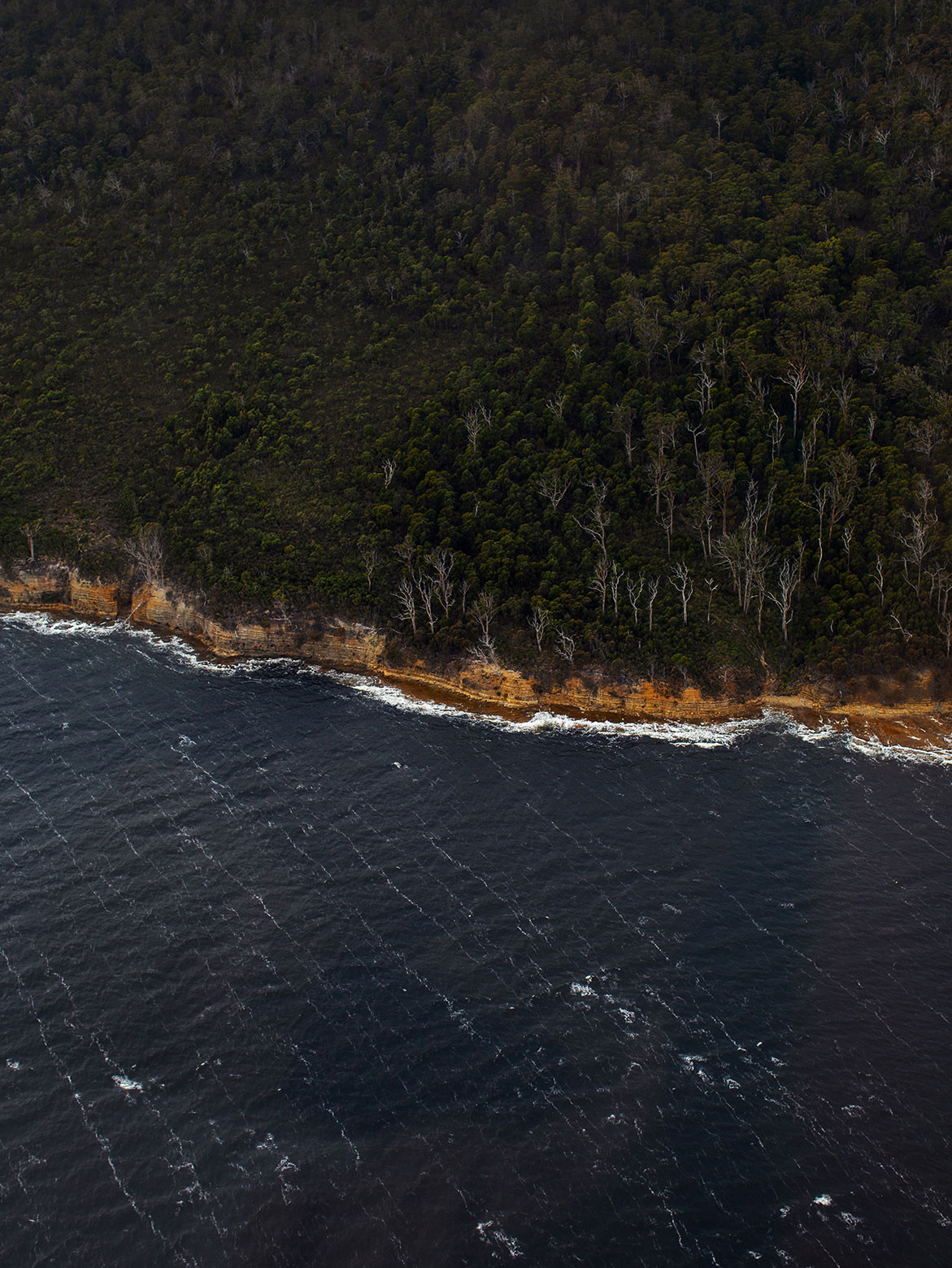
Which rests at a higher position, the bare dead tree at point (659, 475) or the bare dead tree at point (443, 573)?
the bare dead tree at point (659, 475)

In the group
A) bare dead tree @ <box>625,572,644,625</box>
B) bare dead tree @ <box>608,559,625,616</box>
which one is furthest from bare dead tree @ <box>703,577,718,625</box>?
bare dead tree @ <box>608,559,625,616</box>

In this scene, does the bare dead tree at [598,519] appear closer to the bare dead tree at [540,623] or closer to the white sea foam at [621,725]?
the bare dead tree at [540,623]

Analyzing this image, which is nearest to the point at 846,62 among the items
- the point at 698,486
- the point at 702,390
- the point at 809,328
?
the point at 809,328

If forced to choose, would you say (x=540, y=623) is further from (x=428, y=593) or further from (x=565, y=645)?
(x=428, y=593)

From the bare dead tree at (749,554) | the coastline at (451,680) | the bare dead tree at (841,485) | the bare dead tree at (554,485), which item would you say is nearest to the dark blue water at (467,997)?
the coastline at (451,680)

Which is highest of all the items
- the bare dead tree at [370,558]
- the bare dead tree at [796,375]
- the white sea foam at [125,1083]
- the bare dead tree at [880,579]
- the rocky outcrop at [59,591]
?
the bare dead tree at [796,375]

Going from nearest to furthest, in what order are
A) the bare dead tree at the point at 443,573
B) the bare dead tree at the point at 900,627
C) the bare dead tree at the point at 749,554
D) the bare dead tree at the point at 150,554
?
the bare dead tree at the point at 900,627 → the bare dead tree at the point at 749,554 → the bare dead tree at the point at 443,573 → the bare dead tree at the point at 150,554

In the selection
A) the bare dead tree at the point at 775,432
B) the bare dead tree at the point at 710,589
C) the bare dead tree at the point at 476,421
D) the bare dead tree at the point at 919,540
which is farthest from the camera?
the bare dead tree at the point at 476,421
